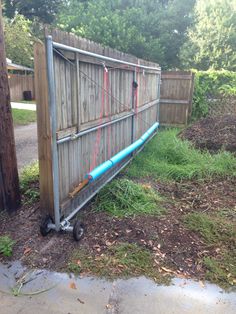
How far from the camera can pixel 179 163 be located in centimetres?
584

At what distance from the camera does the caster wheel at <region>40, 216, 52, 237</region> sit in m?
3.04

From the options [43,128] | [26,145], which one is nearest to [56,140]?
[43,128]

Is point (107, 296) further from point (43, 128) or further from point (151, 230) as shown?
point (43, 128)

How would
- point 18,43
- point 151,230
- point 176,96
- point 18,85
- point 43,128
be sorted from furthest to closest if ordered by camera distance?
1. point 18,85
2. point 18,43
3. point 176,96
4. point 151,230
5. point 43,128

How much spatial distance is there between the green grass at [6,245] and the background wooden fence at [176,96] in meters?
7.62

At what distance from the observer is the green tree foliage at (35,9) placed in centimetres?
2638

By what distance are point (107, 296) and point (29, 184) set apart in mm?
2431

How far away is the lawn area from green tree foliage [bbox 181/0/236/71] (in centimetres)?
1682

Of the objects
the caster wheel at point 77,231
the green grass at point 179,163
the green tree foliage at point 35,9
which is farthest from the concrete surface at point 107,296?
the green tree foliage at point 35,9

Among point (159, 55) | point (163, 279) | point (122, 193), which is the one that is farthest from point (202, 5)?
point (163, 279)

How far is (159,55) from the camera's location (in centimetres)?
2317

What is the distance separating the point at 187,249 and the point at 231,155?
3615mm

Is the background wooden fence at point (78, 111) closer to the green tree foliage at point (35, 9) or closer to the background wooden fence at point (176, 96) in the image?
the background wooden fence at point (176, 96)

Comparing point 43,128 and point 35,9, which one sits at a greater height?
point 35,9
